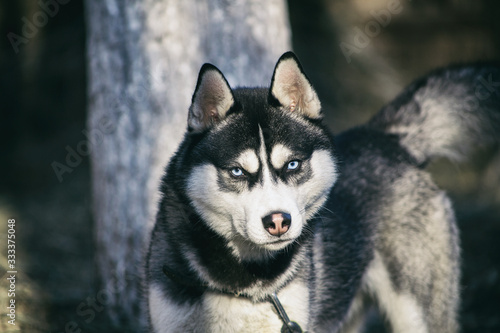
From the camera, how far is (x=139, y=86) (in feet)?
16.0

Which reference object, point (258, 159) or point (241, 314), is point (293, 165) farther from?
point (241, 314)

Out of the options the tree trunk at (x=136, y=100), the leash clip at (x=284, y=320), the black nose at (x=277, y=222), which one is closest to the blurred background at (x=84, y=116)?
the tree trunk at (x=136, y=100)

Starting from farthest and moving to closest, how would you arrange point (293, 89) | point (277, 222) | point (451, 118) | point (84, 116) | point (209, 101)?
point (84, 116), point (451, 118), point (293, 89), point (209, 101), point (277, 222)

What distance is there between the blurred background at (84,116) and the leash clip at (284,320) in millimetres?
2250

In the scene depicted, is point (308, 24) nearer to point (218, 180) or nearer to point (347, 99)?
point (347, 99)

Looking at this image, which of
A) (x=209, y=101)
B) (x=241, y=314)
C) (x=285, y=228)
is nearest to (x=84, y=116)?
(x=209, y=101)

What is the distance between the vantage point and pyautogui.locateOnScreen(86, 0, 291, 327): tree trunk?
4875 mm

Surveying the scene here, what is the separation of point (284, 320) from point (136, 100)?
2.69 metres

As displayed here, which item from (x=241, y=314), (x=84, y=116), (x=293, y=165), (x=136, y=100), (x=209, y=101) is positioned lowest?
(x=84, y=116)

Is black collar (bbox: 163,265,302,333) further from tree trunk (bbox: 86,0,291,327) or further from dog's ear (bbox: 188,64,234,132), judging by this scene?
tree trunk (bbox: 86,0,291,327)

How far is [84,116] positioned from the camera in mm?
9602

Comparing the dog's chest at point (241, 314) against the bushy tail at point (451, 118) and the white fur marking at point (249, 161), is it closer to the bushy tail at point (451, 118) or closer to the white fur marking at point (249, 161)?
the white fur marking at point (249, 161)

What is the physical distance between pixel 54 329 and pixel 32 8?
250 inches

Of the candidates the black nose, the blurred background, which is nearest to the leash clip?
the black nose
